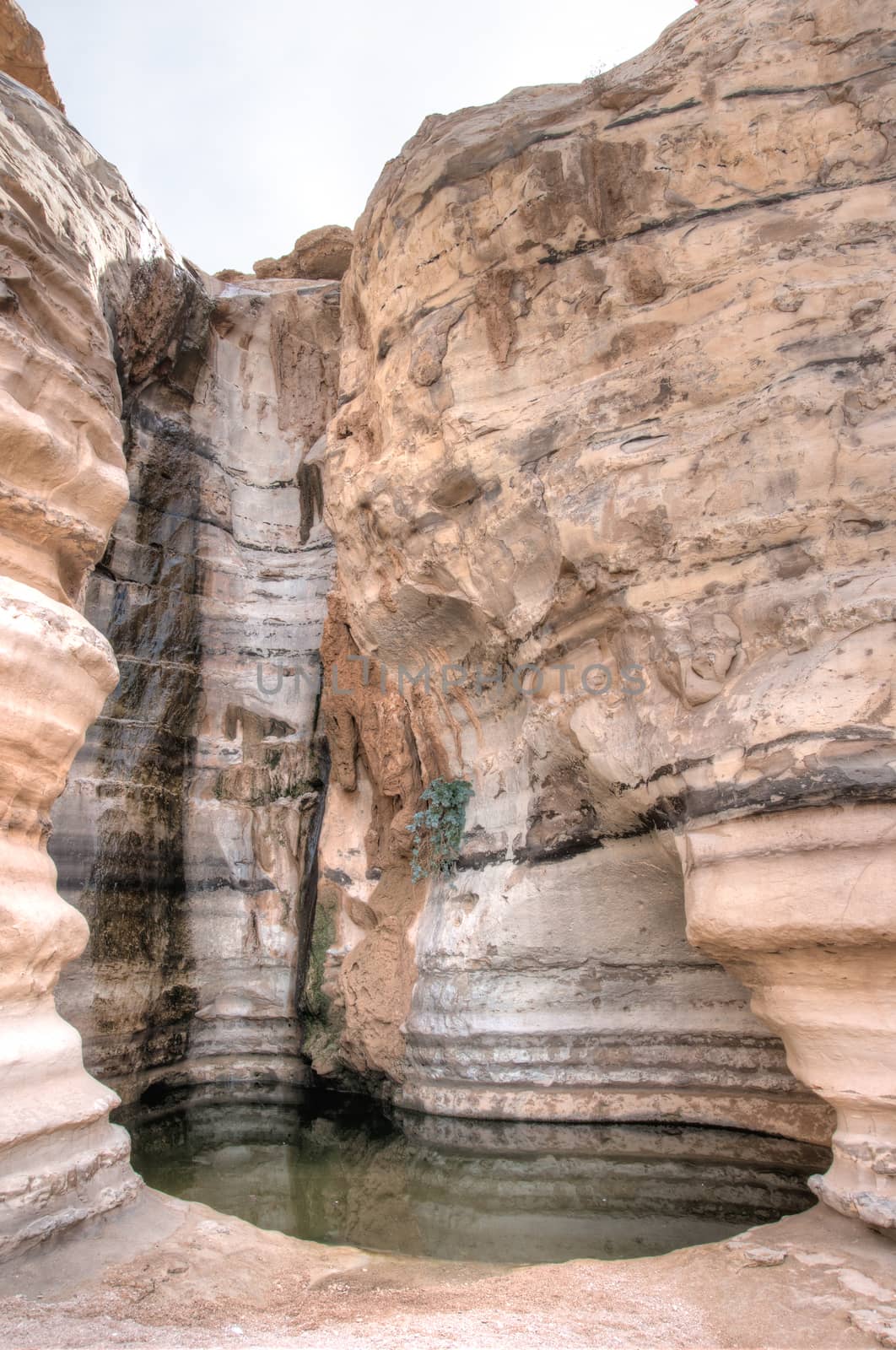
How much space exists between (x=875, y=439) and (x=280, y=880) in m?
6.39

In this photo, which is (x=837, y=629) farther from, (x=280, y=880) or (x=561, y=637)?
(x=280, y=880)

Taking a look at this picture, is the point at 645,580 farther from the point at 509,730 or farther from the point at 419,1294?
the point at 419,1294

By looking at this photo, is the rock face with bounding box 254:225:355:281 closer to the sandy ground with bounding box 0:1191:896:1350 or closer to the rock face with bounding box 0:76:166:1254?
the rock face with bounding box 0:76:166:1254

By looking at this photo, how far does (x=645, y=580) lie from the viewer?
194 inches

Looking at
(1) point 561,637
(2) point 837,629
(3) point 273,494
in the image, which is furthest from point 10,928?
(3) point 273,494

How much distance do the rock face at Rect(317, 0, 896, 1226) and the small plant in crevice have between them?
5.8 inches

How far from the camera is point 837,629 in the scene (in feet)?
13.5

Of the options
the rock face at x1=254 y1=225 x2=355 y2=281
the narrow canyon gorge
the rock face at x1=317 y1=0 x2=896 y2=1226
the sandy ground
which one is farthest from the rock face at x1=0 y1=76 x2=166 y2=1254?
the rock face at x1=254 y1=225 x2=355 y2=281

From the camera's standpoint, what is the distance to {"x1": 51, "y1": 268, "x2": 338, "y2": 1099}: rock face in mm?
7559

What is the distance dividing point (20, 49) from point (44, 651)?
378 inches

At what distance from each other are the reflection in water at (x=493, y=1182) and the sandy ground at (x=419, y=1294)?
2.58 ft

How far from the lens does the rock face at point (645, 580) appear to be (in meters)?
3.94

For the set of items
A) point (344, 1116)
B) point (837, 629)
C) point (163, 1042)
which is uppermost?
point (837, 629)

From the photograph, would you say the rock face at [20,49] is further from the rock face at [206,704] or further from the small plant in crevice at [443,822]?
the small plant in crevice at [443,822]
